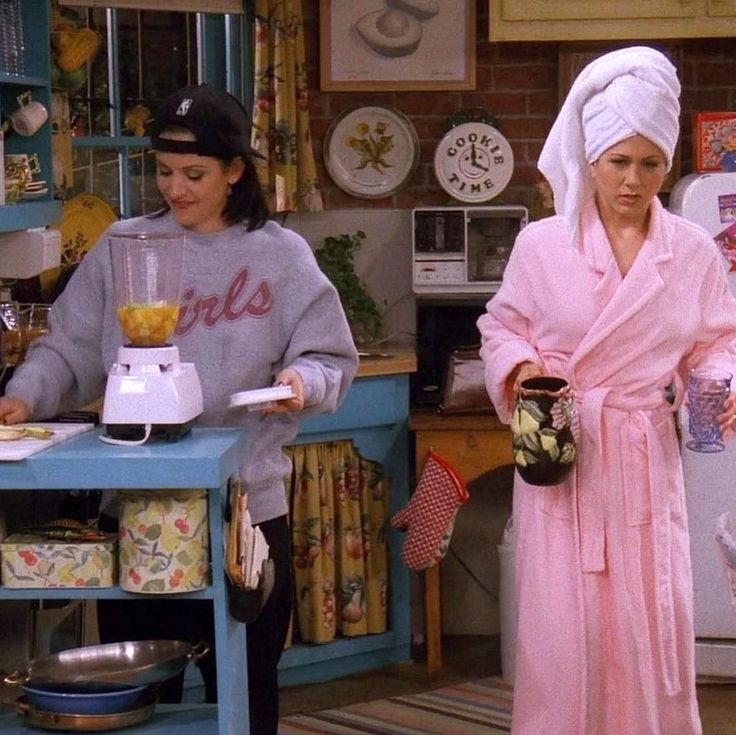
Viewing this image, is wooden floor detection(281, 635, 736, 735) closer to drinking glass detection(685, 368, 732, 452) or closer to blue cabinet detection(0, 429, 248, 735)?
drinking glass detection(685, 368, 732, 452)

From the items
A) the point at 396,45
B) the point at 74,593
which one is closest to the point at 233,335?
the point at 74,593

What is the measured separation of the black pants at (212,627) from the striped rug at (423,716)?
1260 mm

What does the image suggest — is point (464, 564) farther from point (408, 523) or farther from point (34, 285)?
point (34, 285)

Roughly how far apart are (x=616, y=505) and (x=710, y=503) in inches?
60.4

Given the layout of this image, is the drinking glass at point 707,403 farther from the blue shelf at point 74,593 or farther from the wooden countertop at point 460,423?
the wooden countertop at point 460,423

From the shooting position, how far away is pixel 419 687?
4367mm

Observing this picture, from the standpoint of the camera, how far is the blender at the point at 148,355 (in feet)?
7.48

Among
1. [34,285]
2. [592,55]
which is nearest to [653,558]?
[34,285]

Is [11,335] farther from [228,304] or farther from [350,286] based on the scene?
[350,286]

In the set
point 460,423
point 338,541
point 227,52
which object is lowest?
point 338,541

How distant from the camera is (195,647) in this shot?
8.01ft

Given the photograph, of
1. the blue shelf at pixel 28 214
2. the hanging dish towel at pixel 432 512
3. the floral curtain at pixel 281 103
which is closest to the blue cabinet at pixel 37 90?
the blue shelf at pixel 28 214

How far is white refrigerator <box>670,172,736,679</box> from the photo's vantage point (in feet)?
13.6

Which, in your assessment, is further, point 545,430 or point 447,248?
point 447,248
